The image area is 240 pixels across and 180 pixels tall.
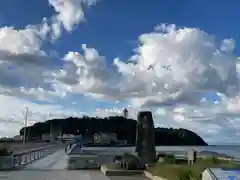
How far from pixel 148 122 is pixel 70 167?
19.2 ft

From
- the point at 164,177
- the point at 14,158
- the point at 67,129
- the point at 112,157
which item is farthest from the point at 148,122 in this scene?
the point at 67,129

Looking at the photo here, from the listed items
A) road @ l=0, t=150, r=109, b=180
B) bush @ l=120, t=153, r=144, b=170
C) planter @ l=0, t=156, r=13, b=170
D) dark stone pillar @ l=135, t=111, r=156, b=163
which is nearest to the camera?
road @ l=0, t=150, r=109, b=180

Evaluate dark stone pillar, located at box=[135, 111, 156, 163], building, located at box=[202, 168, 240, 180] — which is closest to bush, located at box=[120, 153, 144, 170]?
dark stone pillar, located at box=[135, 111, 156, 163]

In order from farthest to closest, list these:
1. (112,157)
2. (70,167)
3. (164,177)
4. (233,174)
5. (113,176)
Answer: (112,157)
(70,167)
(113,176)
(164,177)
(233,174)

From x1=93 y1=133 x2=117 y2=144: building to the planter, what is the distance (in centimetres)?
10802

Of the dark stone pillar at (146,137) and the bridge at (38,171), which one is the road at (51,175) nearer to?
the bridge at (38,171)

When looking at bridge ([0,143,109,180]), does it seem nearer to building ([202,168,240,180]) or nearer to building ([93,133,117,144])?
building ([202,168,240,180])

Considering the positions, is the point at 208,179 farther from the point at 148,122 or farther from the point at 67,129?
the point at 67,129

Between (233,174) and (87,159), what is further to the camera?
(87,159)

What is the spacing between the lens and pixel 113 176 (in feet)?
75.5

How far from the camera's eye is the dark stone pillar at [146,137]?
3012 centimetres

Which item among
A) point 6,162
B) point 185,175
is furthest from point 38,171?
point 185,175

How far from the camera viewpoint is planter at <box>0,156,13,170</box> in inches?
A: 1118

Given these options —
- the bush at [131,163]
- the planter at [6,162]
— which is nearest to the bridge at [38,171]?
the planter at [6,162]
